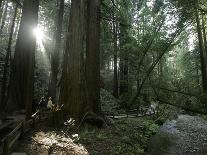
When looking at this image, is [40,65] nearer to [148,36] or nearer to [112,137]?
[148,36]

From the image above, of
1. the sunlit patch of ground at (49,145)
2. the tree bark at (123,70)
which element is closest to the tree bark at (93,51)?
the sunlit patch of ground at (49,145)

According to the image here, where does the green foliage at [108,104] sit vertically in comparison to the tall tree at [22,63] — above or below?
below

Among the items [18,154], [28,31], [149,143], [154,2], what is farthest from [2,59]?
[18,154]

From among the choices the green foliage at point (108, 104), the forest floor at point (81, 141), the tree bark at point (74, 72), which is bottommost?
the forest floor at point (81, 141)

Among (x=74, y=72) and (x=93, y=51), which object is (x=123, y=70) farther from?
(x=74, y=72)

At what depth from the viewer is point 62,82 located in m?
11.1

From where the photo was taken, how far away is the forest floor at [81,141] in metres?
7.70

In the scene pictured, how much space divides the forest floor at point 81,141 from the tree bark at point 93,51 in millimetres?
1752

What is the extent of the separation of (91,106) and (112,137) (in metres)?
1.92

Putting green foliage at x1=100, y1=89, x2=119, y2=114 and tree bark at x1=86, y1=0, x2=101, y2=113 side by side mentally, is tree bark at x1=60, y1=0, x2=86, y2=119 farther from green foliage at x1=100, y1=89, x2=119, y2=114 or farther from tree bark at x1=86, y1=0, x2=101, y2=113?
green foliage at x1=100, y1=89, x2=119, y2=114

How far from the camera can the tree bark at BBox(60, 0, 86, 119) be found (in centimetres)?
1077

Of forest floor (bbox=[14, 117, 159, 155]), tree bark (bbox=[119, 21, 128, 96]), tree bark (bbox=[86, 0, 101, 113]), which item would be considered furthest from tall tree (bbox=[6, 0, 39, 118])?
tree bark (bbox=[119, 21, 128, 96])

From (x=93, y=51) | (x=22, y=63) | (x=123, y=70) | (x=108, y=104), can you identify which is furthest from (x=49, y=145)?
(x=123, y=70)

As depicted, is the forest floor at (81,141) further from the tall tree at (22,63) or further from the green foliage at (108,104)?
the green foliage at (108,104)
